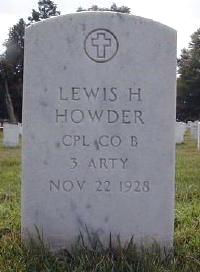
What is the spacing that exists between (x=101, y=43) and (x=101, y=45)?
19mm

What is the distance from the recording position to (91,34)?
157 inches

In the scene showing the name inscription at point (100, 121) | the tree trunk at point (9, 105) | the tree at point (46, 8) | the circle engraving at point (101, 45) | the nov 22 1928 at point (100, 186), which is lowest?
the nov 22 1928 at point (100, 186)

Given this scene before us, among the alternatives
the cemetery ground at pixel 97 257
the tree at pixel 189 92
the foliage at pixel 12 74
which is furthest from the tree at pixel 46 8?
the cemetery ground at pixel 97 257

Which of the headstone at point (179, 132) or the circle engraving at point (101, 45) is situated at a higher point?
the circle engraving at point (101, 45)

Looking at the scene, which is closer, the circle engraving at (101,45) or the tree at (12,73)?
the circle engraving at (101,45)

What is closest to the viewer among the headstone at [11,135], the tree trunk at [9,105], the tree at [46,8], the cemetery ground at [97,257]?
the cemetery ground at [97,257]

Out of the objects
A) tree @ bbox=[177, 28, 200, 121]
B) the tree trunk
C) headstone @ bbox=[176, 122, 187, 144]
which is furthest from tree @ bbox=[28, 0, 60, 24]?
headstone @ bbox=[176, 122, 187, 144]

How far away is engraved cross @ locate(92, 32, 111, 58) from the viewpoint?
13.1 ft

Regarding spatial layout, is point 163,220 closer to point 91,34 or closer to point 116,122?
point 116,122

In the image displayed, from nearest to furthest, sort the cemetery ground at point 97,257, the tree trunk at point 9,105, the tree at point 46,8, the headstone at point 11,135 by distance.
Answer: the cemetery ground at point 97,257 → the headstone at point 11,135 → the tree trunk at point 9,105 → the tree at point 46,8

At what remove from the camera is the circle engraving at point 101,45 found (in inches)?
157

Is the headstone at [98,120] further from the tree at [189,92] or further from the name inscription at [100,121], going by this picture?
the tree at [189,92]

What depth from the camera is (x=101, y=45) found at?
3982 millimetres

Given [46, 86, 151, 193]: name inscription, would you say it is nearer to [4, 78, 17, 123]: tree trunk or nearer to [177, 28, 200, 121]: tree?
[4, 78, 17, 123]: tree trunk
